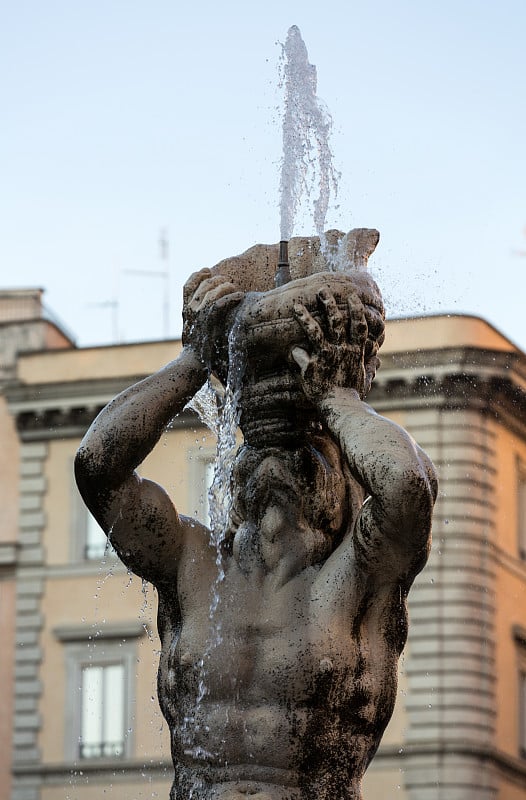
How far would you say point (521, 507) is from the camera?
104 feet

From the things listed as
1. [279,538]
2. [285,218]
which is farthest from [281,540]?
[285,218]

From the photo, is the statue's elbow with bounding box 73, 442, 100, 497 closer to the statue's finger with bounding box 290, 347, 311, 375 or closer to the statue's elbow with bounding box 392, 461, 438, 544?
the statue's finger with bounding box 290, 347, 311, 375

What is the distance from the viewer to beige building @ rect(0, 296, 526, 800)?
29078mm

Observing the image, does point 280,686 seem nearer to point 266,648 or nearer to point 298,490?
point 266,648

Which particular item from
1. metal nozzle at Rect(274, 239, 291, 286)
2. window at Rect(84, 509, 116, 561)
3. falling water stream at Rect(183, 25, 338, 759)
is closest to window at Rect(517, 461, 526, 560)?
window at Rect(84, 509, 116, 561)

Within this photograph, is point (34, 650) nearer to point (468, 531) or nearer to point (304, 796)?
point (468, 531)

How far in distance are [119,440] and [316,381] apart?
0.51 meters

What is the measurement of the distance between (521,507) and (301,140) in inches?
972

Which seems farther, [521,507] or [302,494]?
[521,507]

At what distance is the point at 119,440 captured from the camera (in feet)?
17.1

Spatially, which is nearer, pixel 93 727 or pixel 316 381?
pixel 316 381

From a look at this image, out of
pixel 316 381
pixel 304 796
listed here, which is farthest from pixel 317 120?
pixel 304 796

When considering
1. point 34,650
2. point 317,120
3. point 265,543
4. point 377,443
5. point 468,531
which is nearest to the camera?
point 377,443

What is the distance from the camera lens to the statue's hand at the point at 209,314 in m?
5.40
